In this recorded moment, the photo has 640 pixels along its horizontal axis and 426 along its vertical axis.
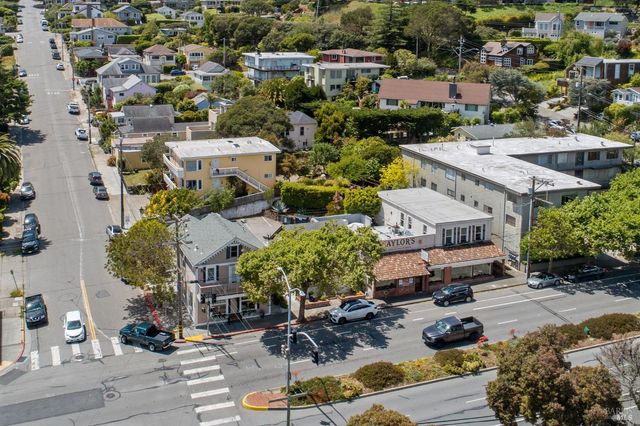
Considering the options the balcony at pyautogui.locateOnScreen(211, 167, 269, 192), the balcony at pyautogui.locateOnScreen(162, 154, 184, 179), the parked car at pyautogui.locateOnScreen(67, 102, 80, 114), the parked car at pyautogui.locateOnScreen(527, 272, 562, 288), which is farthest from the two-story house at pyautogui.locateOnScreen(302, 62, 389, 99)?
the parked car at pyautogui.locateOnScreen(527, 272, 562, 288)

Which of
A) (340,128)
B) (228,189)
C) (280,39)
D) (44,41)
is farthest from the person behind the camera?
(44,41)

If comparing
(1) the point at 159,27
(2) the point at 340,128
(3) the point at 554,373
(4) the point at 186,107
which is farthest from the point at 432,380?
(1) the point at 159,27

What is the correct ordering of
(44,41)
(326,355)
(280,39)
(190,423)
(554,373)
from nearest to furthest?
1. (554,373)
2. (190,423)
3. (326,355)
4. (280,39)
5. (44,41)

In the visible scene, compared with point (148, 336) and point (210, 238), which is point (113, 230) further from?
point (148, 336)

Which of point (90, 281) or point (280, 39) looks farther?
point (280, 39)

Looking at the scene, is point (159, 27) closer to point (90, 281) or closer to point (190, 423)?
point (90, 281)

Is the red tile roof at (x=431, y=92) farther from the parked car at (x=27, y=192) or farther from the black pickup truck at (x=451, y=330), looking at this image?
the black pickup truck at (x=451, y=330)

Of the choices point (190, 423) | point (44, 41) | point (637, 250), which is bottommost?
point (190, 423)
